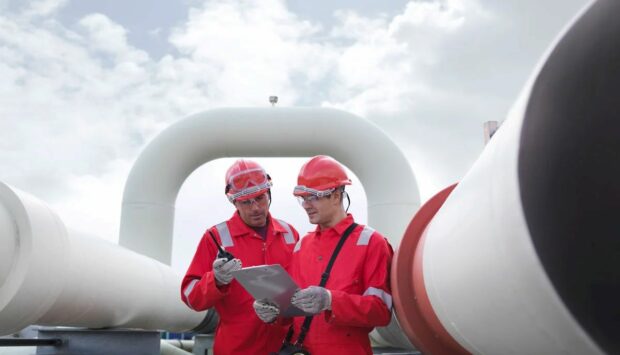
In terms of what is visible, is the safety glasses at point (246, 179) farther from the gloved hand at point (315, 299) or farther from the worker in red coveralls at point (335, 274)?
the gloved hand at point (315, 299)

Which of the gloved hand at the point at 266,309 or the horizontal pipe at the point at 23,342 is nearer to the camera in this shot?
the gloved hand at the point at 266,309

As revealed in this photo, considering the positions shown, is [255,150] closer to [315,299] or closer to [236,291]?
[236,291]

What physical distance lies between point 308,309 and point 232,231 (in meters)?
0.73

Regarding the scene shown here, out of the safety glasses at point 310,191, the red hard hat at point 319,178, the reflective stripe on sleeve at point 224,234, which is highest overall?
the red hard hat at point 319,178

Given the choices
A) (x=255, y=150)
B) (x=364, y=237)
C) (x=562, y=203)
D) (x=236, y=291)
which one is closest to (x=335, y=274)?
(x=364, y=237)

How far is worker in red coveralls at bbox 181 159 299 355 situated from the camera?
2.37 m

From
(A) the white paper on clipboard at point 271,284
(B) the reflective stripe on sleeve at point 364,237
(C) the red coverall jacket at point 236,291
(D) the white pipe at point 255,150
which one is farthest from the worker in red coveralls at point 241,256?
(D) the white pipe at point 255,150

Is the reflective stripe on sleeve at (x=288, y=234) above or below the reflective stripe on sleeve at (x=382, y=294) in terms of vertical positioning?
above

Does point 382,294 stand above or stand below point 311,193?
below

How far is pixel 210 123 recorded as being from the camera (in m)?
5.09

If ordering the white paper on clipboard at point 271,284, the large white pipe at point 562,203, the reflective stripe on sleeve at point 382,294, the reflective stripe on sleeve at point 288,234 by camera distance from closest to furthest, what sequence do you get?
the large white pipe at point 562,203, the white paper on clipboard at point 271,284, the reflective stripe on sleeve at point 382,294, the reflective stripe on sleeve at point 288,234

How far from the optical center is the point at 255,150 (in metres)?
5.18

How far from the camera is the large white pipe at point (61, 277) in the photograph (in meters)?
1.93

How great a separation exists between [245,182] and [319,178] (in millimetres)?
445
